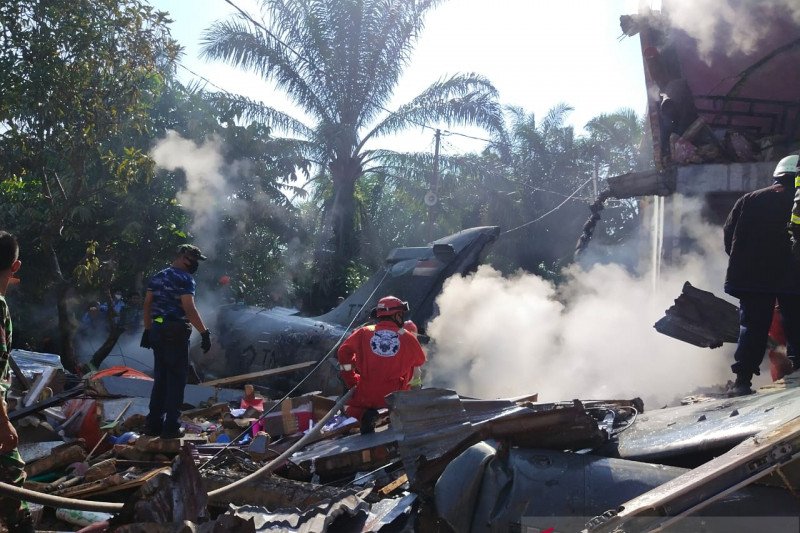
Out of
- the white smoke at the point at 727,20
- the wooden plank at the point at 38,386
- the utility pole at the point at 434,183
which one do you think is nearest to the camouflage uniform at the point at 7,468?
the wooden plank at the point at 38,386

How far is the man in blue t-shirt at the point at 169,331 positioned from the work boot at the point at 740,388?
12.9ft

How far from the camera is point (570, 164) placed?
30.5 m

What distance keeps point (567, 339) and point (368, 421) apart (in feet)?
14.5

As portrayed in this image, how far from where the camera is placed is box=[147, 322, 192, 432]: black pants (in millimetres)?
6379

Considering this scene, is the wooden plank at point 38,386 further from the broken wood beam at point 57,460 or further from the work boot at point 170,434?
the work boot at point 170,434

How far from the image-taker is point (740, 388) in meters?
5.34

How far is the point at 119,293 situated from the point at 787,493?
506 inches

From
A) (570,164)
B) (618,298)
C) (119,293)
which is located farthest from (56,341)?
(570,164)

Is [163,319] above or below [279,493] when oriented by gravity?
above

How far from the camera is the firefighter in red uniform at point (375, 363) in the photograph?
6.02m

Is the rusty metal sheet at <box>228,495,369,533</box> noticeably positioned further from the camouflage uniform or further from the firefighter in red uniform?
the firefighter in red uniform

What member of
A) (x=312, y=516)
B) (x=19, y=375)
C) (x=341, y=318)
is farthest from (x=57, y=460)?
(x=341, y=318)

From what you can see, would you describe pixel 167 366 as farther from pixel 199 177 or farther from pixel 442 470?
pixel 199 177

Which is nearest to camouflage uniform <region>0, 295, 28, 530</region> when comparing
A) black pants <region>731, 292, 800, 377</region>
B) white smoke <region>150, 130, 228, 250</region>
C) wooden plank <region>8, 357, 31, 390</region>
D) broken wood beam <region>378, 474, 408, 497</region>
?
broken wood beam <region>378, 474, 408, 497</region>
